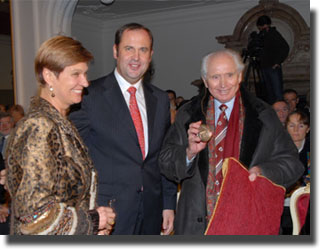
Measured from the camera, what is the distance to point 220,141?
1.97 metres

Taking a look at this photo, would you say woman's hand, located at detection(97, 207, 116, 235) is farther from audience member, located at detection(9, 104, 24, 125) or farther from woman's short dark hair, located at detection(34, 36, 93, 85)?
audience member, located at detection(9, 104, 24, 125)

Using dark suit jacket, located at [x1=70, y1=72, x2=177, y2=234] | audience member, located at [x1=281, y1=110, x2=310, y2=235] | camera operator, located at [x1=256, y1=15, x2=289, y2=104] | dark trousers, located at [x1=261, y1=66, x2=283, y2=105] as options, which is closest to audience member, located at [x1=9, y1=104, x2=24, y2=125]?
dark suit jacket, located at [x1=70, y1=72, x2=177, y2=234]

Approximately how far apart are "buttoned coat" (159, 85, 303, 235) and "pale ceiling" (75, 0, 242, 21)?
769 centimetres

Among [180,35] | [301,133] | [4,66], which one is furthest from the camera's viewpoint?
[180,35]

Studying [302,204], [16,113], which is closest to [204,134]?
[302,204]

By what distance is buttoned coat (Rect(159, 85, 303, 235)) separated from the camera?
192 cm

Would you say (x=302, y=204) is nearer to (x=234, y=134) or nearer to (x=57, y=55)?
(x=234, y=134)

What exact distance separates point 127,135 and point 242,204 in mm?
754

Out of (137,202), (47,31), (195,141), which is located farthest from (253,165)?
(47,31)

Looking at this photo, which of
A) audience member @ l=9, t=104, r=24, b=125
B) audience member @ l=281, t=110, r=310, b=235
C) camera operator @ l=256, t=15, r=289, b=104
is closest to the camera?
audience member @ l=281, t=110, r=310, b=235

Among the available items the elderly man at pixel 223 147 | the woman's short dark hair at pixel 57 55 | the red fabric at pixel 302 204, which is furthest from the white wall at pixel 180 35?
the woman's short dark hair at pixel 57 55

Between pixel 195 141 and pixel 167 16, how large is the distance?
29.1ft

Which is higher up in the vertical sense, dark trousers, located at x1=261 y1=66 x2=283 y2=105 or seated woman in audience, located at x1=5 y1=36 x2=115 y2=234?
dark trousers, located at x1=261 y1=66 x2=283 y2=105

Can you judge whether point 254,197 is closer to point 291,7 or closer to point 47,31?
point 47,31
